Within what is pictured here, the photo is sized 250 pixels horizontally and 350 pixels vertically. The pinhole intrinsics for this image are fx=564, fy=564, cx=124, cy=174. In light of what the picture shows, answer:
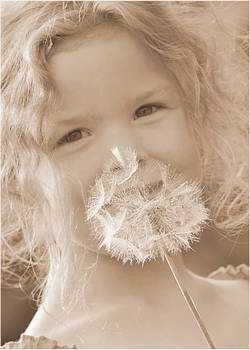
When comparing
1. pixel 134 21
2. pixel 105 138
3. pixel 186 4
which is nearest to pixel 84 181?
pixel 105 138

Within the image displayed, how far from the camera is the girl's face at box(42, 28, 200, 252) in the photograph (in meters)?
0.66

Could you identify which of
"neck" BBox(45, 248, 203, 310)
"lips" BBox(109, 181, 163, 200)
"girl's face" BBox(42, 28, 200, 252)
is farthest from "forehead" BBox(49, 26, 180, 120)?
"neck" BBox(45, 248, 203, 310)

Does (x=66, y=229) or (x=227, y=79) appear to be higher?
(x=227, y=79)

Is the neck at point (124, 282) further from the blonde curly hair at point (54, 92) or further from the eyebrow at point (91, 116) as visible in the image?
the eyebrow at point (91, 116)

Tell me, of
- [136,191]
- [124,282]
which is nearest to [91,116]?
[136,191]

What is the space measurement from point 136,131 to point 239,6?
Answer: 49 cm

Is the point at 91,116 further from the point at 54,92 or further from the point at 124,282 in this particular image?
the point at 124,282

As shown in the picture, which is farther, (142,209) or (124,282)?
(124,282)

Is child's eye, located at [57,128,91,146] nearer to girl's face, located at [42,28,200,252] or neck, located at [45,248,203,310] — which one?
girl's face, located at [42,28,200,252]

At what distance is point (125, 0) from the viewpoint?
2.47 ft

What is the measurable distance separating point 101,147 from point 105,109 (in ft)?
0.15

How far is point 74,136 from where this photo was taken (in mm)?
682

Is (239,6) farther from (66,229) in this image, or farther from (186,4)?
(66,229)

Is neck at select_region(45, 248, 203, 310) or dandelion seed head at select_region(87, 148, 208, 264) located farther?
neck at select_region(45, 248, 203, 310)
